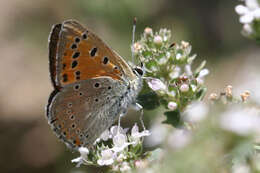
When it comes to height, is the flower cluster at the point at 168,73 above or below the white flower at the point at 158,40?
below

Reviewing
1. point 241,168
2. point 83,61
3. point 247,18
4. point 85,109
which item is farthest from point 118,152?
point 247,18

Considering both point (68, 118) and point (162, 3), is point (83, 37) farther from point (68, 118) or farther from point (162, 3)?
point (162, 3)

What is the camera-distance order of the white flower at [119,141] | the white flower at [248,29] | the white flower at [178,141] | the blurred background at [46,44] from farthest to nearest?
the blurred background at [46,44], the white flower at [119,141], the white flower at [248,29], the white flower at [178,141]

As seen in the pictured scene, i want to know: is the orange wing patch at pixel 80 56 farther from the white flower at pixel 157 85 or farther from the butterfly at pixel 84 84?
the white flower at pixel 157 85

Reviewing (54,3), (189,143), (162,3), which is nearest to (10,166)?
(54,3)

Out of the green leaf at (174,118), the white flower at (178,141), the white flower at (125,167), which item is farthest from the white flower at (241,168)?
the green leaf at (174,118)

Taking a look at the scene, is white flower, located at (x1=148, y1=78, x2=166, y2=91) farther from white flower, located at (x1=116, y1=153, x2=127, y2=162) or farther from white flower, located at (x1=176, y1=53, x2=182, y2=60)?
white flower, located at (x1=116, y1=153, x2=127, y2=162)
